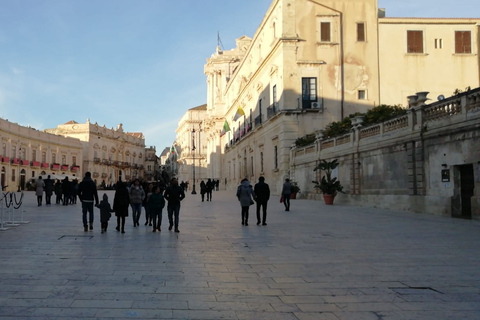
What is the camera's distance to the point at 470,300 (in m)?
4.97

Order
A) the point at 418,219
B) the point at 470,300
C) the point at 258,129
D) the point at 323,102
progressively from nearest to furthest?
the point at 470,300
the point at 418,219
the point at 323,102
the point at 258,129

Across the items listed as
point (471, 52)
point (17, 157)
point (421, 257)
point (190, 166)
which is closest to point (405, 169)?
point (421, 257)

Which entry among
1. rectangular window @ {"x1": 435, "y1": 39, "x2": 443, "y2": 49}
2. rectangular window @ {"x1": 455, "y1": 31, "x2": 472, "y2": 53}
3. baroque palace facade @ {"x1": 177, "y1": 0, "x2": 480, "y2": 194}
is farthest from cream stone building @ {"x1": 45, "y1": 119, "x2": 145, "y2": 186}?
rectangular window @ {"x1": 455, "y1": 31, "x2": 472, "y2": 53}

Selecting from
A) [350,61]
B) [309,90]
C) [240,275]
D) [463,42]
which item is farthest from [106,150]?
[240,275]

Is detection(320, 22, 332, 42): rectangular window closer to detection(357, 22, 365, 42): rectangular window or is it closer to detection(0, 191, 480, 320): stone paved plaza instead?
detection(357, 22, 365, 42): rectangular window

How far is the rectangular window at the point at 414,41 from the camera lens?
1348 inches

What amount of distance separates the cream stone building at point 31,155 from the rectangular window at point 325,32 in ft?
123

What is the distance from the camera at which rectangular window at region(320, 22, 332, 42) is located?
33812 millimetres

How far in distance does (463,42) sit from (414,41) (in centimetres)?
364

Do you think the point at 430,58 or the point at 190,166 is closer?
the point at 430,58

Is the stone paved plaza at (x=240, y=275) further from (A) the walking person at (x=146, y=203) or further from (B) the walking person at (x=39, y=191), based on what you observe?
(B) the walking person at (x=39, y=191)

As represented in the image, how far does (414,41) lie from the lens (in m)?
34.3

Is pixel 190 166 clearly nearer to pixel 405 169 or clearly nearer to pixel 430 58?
pixel 430 58

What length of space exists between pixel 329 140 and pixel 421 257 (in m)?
17.8
